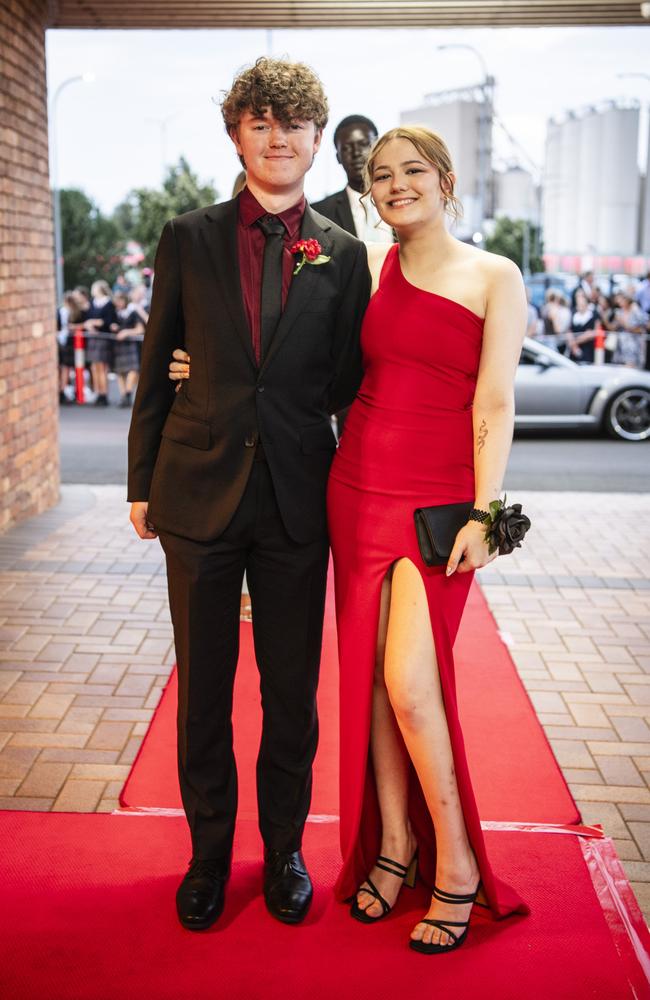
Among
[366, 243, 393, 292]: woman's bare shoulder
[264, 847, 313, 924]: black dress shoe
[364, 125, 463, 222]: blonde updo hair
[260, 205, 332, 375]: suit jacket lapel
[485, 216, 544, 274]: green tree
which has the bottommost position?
[264, 847, 313, 924]: black dress shoe

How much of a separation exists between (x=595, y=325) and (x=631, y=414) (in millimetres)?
4256

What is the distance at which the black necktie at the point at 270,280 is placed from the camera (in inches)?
104

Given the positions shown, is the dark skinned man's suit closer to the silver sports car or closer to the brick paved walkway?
the brick paved walkway

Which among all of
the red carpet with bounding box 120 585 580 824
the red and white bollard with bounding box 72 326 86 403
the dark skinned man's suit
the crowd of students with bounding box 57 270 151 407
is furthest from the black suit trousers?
the red and white bollard with bounding box 72 326 86 403

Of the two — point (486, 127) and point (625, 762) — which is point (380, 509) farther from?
point (486, 127)

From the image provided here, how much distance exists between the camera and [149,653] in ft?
16.6

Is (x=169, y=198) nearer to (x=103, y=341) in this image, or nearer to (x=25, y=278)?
(x=103, y=341)

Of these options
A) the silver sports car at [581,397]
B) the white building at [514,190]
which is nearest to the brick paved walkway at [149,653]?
the silver sports car at [581,397]

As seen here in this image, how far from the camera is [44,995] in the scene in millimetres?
2500

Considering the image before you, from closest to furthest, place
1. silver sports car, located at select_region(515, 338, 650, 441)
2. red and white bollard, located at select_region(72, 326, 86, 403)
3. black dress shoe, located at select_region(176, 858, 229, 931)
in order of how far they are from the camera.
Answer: black dress shoe, located at select_region(176, 858, 229, 931), silver sports car, located at select_region(515, 338, 650, 441), red and white bollard, located at select_region(72, 326, 86, 403)

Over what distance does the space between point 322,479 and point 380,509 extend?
186mm

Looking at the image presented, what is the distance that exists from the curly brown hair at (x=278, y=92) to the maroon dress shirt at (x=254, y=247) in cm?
20

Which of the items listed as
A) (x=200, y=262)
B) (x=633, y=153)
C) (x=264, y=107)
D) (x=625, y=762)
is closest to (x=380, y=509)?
(x=200, y=262)

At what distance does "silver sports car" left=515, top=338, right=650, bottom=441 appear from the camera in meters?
12.4
